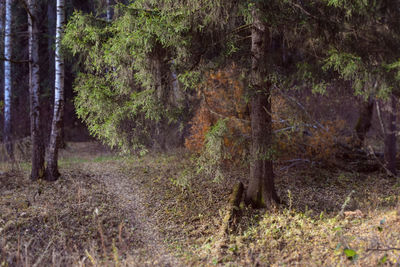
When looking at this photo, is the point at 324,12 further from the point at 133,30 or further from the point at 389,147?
the point at 389,147

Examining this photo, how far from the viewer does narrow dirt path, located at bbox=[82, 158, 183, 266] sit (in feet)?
17.3

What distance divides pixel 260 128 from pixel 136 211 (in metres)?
3.25

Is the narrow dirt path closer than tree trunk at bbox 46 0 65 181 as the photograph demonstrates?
Yes

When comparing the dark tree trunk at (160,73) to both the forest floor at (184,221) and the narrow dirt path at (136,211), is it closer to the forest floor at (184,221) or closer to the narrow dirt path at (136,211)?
the forest floor at (184,221)

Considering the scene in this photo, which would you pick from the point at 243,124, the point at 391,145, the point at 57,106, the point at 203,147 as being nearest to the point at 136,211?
the point at 203,147

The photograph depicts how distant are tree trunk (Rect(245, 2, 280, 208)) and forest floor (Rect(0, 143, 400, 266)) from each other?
405 mm

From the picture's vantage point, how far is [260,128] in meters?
6.76

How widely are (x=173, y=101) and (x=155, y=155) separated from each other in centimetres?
546

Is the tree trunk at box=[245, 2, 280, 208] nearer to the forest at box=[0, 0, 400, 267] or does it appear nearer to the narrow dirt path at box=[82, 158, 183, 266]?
the forest at box=[0, 0, 400, 267]

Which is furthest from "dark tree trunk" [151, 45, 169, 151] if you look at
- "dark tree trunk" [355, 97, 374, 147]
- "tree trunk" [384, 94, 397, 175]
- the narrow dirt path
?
"dark tree trunk" [355, 97, 374, 147]

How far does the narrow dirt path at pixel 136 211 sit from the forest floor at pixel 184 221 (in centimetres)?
2

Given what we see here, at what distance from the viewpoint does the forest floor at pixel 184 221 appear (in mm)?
5051

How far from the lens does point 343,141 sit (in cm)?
1142

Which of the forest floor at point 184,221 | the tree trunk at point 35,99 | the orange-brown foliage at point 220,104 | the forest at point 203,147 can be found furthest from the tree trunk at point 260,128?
the tree trunk at point 35,99
